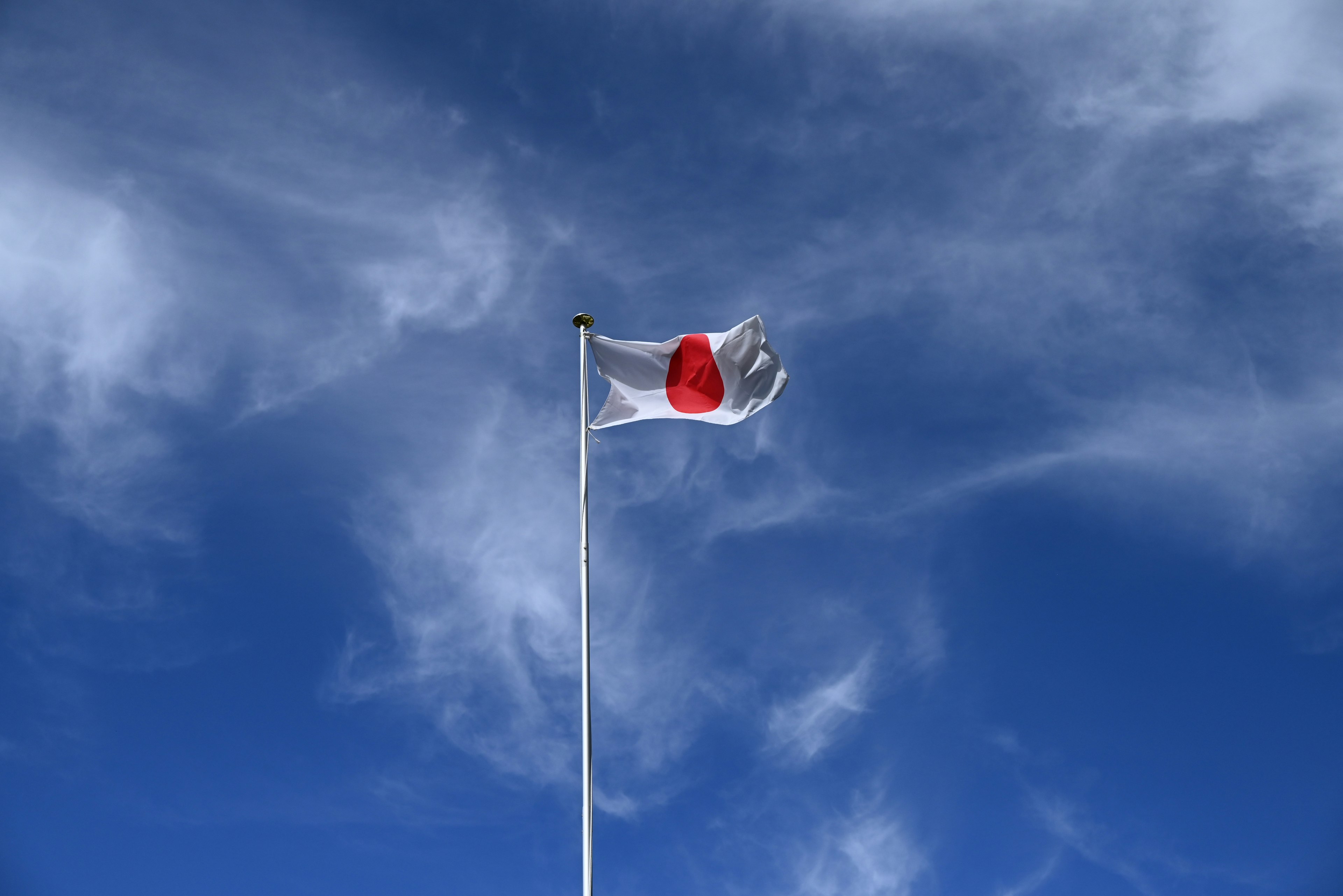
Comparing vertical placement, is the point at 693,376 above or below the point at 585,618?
above

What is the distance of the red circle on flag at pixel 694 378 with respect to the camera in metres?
25.1

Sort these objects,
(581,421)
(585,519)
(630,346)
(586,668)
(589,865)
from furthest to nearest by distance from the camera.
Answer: (630,346), (581,421), (585,519), (586,668), (589,865)

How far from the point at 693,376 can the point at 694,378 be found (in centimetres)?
7

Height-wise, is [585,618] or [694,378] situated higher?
[694,378]

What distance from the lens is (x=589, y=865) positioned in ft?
56.3

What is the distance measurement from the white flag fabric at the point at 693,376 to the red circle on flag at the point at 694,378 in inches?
0.5

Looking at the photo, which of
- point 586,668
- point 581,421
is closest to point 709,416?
point 581,421

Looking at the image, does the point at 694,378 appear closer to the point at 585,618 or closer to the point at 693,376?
the point at 693,376

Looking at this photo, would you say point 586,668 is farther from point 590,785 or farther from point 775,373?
point 775,373

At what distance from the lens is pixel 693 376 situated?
83.3 ft

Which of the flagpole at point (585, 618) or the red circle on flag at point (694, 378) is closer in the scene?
the flagpole at point (585, 618)

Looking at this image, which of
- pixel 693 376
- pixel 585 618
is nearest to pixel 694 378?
pixel 693 376

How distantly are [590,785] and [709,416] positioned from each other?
10880mm

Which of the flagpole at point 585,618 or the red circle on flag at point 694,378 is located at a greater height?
the red circle on flag at point 694,378
